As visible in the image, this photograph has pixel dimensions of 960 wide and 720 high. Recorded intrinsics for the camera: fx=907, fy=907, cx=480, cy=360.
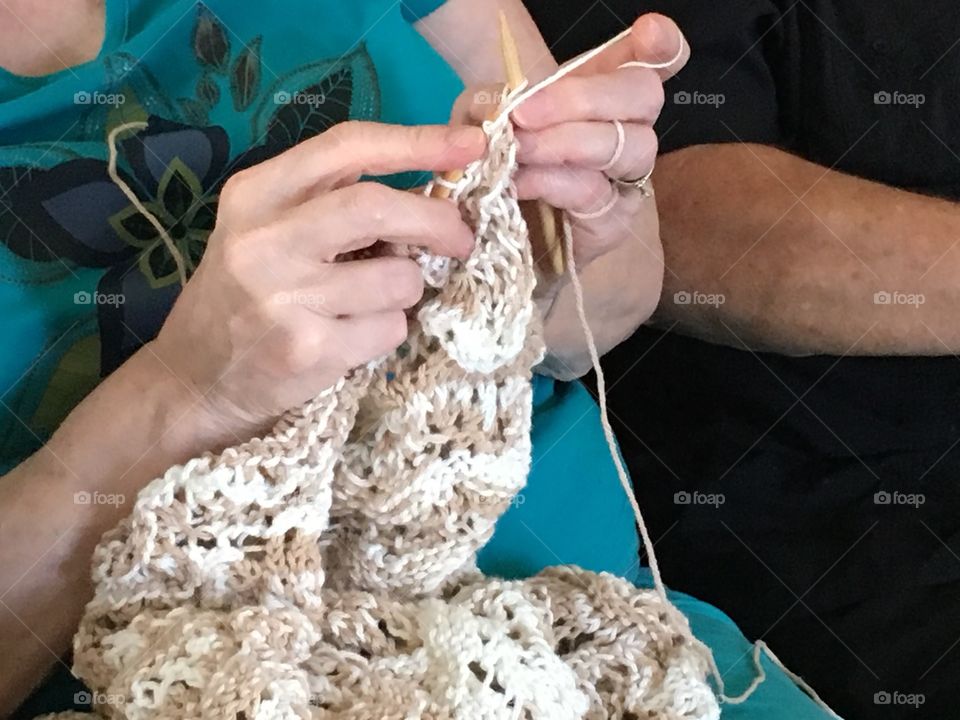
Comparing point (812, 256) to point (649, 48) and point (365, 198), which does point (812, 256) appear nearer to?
point (649, 48)

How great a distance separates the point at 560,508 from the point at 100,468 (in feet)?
1.21

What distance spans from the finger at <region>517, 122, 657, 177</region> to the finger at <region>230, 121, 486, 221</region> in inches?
1.9

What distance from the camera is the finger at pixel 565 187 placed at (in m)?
0.54

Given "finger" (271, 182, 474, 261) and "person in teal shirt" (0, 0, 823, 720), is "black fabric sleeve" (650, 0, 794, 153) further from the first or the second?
"finger" (271, 182, 474, 261)

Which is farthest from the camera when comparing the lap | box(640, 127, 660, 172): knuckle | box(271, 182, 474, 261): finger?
the lap

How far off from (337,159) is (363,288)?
2.7 inches

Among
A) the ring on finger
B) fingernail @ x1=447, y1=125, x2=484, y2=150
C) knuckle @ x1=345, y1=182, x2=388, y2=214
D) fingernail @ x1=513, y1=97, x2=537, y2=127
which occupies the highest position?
knuckle @ x1=345, y1=182, x2=388, y2=214

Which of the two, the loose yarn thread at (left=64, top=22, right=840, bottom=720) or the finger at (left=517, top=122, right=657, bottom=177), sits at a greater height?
the finger at (left=517, top=122, right=657, bottom=177)

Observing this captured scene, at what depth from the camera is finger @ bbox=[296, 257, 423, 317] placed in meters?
0.48

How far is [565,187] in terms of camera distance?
0.56 meters

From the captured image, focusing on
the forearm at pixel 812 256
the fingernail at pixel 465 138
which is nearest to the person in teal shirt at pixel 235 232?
the fingernail at pixel 465 138

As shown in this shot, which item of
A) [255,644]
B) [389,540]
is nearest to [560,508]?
[389,540]

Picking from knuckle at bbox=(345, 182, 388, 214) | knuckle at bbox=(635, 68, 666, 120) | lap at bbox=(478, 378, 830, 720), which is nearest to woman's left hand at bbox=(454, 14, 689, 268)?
knuckle at bbox=(635, 68, 666, 120)

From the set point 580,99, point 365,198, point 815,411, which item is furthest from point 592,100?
point 815,411
